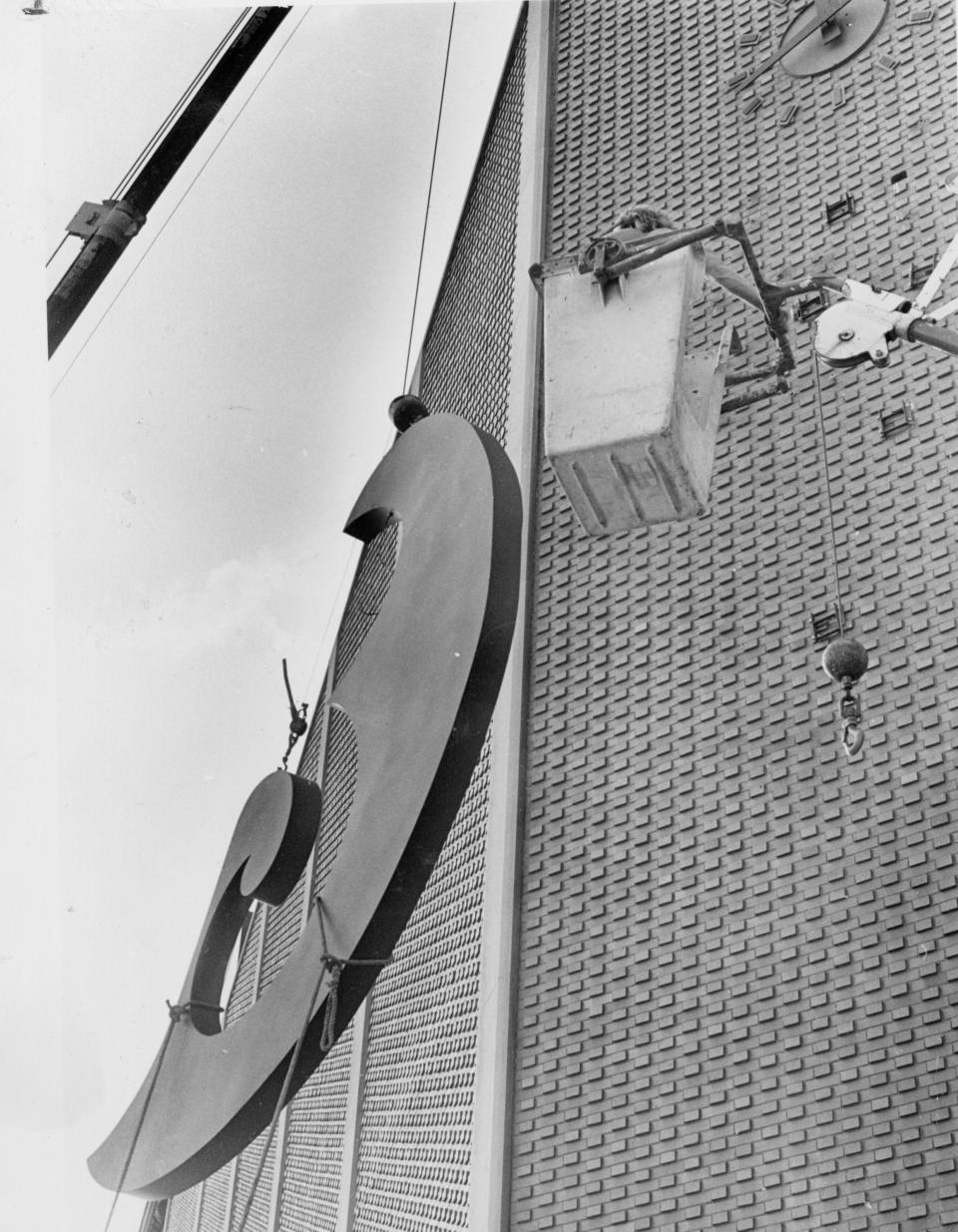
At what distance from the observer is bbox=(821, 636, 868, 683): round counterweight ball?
7.55m

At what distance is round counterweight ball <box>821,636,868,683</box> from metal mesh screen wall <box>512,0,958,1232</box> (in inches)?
32.9

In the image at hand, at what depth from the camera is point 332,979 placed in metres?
4.01

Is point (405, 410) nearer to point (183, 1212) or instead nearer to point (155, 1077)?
point (155, 1077)

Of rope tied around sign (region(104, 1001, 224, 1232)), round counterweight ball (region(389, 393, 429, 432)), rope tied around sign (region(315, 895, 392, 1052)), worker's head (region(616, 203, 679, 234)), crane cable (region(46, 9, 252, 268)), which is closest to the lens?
rope tied around sign (region(315, 895, 392, 1052))

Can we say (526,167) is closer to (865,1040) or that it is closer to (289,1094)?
(865,1040)

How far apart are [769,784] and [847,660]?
140 cm

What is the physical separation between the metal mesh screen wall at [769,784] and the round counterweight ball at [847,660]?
0.84 m

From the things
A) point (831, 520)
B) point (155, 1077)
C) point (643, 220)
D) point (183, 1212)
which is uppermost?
point (643, 220)

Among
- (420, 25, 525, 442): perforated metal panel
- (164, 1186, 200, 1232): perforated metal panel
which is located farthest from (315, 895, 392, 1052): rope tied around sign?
(164, 1186, 200, 1232): perforated metal panel

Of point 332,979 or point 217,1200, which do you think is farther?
point 217,1200

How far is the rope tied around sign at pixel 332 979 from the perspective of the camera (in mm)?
4008

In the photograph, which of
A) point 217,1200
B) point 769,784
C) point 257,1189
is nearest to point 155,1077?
point 769,784

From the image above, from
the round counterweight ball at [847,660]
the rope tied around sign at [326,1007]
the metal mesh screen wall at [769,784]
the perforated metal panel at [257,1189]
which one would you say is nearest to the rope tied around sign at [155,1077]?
the rope tied around sign at [326,1007]

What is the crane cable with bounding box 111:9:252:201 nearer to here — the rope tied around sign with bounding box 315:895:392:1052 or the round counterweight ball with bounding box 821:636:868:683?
the rope tied around sign with bounding box 315:895:392:1052
